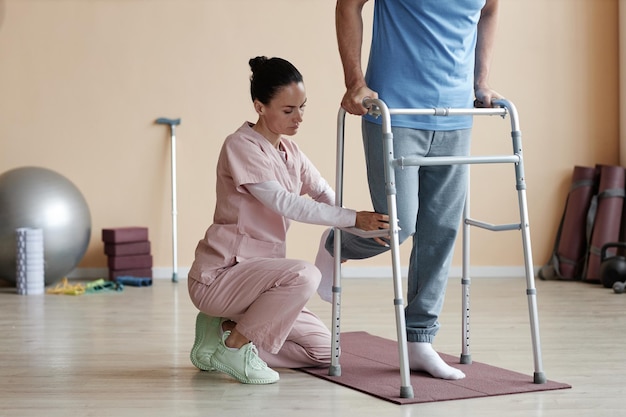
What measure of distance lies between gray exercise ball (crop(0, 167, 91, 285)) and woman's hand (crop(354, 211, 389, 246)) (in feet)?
9.05

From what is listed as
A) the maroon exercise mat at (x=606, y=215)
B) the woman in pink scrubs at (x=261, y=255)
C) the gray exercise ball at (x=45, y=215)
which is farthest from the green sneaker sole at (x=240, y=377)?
the maroon exercise mat at (x=606, y=215)

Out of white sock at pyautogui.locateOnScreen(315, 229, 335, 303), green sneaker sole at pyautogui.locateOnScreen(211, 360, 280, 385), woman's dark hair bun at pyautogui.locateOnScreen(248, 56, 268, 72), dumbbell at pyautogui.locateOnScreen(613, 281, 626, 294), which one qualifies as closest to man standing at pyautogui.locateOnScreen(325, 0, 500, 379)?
white sock at pyautogui.locateOnScreen(315, 229, 335, 303)

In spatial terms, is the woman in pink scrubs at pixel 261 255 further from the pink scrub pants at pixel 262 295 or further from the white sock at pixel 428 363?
the white sock at pixel 428 363

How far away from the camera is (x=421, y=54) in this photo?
8.29 feet

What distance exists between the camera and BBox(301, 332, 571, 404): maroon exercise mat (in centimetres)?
244

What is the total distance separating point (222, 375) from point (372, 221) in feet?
2.23

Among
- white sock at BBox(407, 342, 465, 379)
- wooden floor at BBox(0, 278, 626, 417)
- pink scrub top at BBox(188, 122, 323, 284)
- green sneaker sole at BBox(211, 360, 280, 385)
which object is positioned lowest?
wooden floor at BBox(0, 278, 626, 417)

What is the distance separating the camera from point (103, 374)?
110 inches

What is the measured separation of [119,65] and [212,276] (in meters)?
2.98

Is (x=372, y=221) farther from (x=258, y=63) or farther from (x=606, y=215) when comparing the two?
(x=606, y=215)

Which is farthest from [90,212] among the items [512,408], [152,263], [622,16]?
[512,408]

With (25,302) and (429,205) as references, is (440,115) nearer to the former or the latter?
(429,205)

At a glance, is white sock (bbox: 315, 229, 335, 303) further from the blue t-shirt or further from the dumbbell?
the dumbbell

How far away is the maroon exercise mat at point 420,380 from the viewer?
2.44 meters
